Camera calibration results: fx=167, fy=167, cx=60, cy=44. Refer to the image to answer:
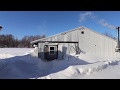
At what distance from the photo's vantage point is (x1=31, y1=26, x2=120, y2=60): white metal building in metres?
15.3

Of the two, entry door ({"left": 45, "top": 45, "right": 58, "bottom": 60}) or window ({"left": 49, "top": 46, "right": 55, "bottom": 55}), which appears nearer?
entry door ({"left": 45, "top": 45, "right": 58, "bottom": 60})

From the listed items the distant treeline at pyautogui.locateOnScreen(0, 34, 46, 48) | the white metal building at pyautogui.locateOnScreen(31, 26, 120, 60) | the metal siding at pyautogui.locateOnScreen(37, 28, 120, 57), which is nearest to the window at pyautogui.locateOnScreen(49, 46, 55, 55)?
the white metal building at pyautogui.locateOnScreen(31, 26, 120, 60)

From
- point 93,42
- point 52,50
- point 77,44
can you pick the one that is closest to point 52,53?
point 52,50

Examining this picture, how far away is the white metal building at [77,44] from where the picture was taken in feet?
50.2

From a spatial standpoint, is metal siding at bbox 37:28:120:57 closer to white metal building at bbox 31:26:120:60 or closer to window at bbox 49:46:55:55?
white metal building at bbox 31:26:120:60

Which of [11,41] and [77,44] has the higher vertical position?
[11,41]

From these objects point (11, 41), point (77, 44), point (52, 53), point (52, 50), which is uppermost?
point (11, 41)

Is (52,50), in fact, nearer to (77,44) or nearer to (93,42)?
(77,44)

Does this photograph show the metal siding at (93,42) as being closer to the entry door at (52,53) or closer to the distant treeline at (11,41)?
the entry door at (52,53)

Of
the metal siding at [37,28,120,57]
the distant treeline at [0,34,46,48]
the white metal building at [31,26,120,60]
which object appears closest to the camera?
the white metal building at [31,26,120,60]

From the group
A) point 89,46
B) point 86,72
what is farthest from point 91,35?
point 86,72

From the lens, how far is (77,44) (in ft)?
51.7
